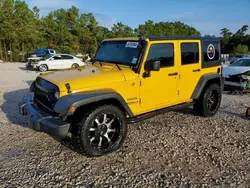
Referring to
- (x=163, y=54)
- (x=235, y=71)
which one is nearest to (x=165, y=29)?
(x=235, y=71)

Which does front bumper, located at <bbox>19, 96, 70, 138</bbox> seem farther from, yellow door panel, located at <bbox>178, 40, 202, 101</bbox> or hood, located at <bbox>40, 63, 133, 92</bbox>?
yellow door panel, located at <bbox>178, 40, 202, 101</bbox>

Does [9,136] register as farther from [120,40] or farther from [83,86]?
[120,40]

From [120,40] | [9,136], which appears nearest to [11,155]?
[9,136]

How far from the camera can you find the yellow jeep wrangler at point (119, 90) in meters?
3.26

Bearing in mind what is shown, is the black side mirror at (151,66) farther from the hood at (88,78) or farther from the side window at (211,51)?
the side window at (211,51)

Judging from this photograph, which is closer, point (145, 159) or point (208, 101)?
point (145, 159)

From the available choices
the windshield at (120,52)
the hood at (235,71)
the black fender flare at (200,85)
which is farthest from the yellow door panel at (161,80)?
the hood at (235,71)

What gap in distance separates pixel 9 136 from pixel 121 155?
222 centimetres

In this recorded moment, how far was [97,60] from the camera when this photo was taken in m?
4.79

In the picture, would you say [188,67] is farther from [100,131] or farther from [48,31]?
[48,31]

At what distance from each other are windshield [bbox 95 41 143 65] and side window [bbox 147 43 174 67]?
0.77ft

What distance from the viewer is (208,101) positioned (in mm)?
5336

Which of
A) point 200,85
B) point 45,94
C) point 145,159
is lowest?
point 145,159

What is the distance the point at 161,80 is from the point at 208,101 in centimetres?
180
